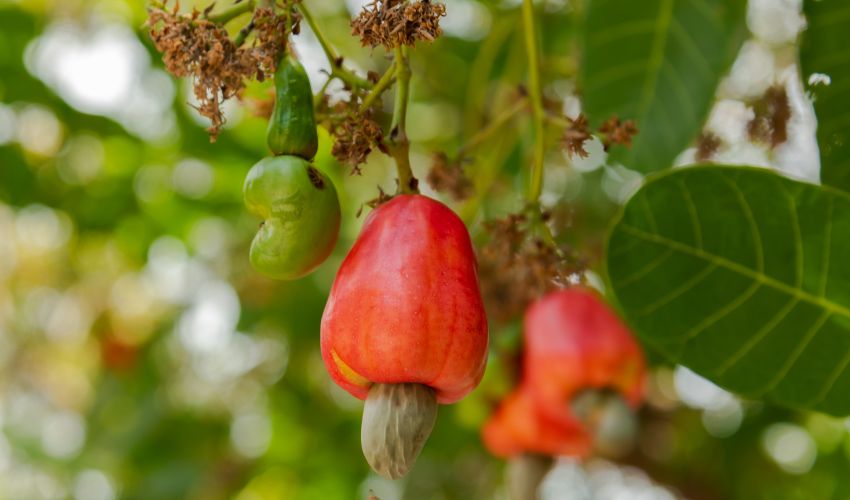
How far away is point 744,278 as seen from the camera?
1.06m

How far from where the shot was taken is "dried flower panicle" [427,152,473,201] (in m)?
1.22

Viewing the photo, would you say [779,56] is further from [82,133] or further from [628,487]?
[82,133]

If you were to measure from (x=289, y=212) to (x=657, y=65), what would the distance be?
96 centimetres

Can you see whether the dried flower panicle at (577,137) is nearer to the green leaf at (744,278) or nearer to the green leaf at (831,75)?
the green leaf at (744,278)

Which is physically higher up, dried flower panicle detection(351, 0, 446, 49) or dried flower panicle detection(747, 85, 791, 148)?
dried flower panicle detection(351, 0, 446, 49)

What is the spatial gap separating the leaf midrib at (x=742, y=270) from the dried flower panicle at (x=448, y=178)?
234 mm

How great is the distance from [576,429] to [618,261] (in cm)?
95

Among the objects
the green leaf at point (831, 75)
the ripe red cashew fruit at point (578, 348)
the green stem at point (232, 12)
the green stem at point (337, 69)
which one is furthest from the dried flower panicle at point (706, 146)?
the green stem at point (232, 12)

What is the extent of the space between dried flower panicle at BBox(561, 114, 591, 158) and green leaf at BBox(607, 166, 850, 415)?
0.28 ft

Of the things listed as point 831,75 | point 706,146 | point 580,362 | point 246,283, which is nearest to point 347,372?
point 831,75

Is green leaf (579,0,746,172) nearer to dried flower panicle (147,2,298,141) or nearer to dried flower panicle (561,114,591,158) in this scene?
dried flower panicle (561,114,591,158)

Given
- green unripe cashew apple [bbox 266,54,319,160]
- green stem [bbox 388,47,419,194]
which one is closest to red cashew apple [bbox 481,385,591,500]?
green stem [bbox 388,47,419,194]

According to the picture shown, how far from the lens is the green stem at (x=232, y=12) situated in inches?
37.8

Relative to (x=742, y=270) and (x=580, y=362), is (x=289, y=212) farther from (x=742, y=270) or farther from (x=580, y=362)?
(x=580, y=362)
